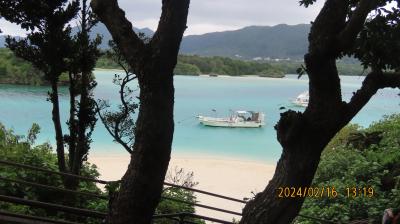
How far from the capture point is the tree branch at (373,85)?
3490mm

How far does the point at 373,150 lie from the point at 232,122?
→ 31.7 metres

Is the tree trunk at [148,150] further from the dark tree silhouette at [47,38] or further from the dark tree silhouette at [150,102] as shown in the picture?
the dark tree silhouette at [47,38]

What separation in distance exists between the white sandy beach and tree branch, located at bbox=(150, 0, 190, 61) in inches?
545

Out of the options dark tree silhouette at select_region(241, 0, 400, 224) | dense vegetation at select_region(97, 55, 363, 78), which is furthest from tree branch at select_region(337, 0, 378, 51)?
dense vegetation at select_region(97, 55, 363, 78)

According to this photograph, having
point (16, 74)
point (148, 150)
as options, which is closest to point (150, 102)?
point (148, 150)

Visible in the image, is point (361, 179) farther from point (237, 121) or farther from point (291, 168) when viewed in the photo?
point (237, 121)

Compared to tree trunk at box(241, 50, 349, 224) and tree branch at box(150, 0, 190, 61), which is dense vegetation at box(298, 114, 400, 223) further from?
tree branch at box(150, 0, 190, 61)

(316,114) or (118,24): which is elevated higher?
(118,24)

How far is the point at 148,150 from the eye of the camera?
114 inches

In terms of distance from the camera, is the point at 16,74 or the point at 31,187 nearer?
the point at 31,187

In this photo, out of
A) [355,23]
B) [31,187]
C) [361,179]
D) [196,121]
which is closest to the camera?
[355,23]

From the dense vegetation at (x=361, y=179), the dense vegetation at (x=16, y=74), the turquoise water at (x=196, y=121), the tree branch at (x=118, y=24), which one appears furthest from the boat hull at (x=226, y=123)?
the tree branch at (x=118, y=24)

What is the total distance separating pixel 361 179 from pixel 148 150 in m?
7.08

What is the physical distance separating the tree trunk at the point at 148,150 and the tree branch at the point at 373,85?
4.87 feet
